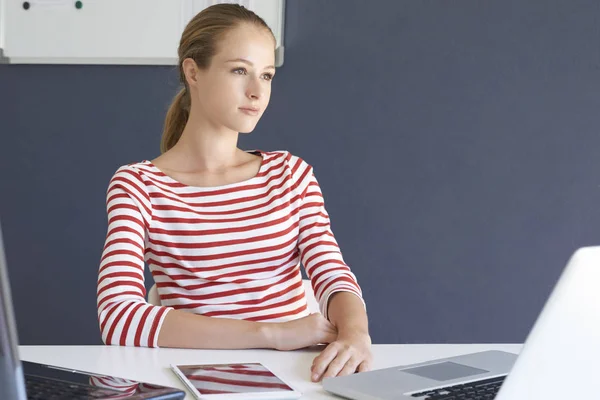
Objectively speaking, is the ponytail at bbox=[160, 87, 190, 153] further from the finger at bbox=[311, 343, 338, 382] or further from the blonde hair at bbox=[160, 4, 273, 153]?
the finger at bbox=[311, 343, 338, 382]

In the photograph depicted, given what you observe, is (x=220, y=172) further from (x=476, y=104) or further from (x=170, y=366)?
(x=476, y=104)

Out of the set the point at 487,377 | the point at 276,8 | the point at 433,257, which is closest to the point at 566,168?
the point at 433,257

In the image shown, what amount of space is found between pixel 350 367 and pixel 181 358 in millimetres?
245

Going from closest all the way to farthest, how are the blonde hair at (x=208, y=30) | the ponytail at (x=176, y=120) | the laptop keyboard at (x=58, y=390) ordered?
the laptop keyboard at (x=58, y=390)
the blonde hair at (x=208, y=30)
the ponytail at (x=176, y=120)

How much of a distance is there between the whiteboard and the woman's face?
82 centimetres

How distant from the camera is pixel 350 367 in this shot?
101 centimetres

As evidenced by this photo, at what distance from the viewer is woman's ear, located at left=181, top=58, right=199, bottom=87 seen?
1608 millimetres

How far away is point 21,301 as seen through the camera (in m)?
2.49

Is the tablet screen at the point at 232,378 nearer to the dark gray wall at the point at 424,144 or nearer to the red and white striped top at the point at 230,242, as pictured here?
the red and white striped top at the point at 230,242

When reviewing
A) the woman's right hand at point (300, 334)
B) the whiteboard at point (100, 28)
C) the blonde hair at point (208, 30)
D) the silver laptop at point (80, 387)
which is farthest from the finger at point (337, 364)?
the whiteboard at point (100, 28)

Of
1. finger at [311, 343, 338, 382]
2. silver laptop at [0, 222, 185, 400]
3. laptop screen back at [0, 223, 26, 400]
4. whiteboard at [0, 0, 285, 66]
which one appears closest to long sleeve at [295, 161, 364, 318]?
finger at [311, 343, 338, 382]

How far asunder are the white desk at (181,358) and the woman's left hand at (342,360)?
0.02 metres

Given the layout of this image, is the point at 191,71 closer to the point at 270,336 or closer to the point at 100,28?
the point at 270,336

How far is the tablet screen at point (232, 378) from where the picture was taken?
0.85 m
